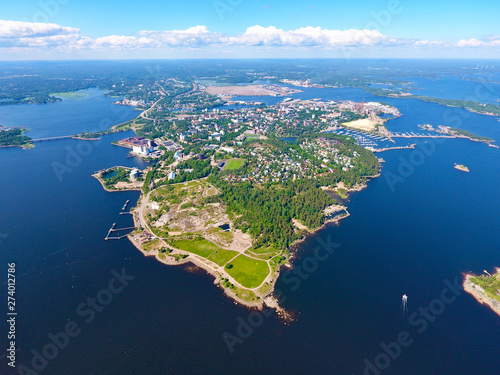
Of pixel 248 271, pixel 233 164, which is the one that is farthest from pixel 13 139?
pixel 248 271

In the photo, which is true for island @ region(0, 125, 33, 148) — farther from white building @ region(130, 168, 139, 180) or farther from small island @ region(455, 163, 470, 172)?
small island @ region(455, 163, 470, 172)

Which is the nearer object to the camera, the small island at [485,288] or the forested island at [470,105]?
the small island at [485,288]

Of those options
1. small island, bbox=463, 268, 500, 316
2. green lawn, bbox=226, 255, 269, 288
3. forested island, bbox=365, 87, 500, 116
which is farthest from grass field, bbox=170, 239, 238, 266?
forested island, bbox=365, 87, 500, 116

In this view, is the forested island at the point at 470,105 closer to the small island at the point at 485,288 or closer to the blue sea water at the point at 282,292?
the blue sea water at the point at 282,292

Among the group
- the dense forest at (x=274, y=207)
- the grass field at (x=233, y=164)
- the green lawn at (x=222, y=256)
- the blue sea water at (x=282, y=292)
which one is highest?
the dense forest at (x=274, y=207)

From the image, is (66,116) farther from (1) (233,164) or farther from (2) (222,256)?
(2) (222,256)

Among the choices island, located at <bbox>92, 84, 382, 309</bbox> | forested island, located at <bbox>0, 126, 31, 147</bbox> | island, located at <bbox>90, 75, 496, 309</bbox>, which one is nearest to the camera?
island, located at <bbox>92, 84, 382, 309</bbox>

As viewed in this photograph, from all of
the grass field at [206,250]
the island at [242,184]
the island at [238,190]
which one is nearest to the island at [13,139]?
the island at [242,184]
